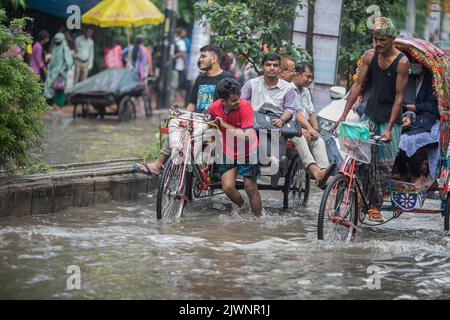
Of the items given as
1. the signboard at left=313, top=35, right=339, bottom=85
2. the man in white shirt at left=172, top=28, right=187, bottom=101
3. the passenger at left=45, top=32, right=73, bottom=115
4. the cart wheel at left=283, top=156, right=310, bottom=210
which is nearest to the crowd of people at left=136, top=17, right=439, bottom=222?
the cart wheel at left=283, top=156, right=310, bottom=210

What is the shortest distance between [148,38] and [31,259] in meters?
22.3

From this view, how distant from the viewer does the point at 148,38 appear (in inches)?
1125

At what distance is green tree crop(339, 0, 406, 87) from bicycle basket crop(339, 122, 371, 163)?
6588 mm

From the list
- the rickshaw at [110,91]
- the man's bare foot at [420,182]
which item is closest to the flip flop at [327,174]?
the man's bare foot at [420,182]

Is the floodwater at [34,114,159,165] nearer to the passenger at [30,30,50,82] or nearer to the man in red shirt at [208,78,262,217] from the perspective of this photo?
the passenger at [30,30,50,82]

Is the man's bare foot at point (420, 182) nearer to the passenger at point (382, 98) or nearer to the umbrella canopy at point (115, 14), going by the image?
the passenger at point (382, 98)

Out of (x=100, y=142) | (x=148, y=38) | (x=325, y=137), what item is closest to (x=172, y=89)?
(x=148, y=38)

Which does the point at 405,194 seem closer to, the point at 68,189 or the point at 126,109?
the point at 68,189

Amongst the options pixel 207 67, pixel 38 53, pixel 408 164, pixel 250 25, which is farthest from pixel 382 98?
pixel 38 53

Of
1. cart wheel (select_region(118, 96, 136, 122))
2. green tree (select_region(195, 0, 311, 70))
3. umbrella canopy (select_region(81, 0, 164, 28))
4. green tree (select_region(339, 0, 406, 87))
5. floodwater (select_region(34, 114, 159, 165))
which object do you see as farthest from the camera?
umbrella canopy (select_region(81, 0, 164, 28))

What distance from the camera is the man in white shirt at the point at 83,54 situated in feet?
75.3

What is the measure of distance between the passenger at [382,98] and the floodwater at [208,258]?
22.8 inches

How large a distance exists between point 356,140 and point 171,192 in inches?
77.4

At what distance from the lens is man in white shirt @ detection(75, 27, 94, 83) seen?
22.9 m
